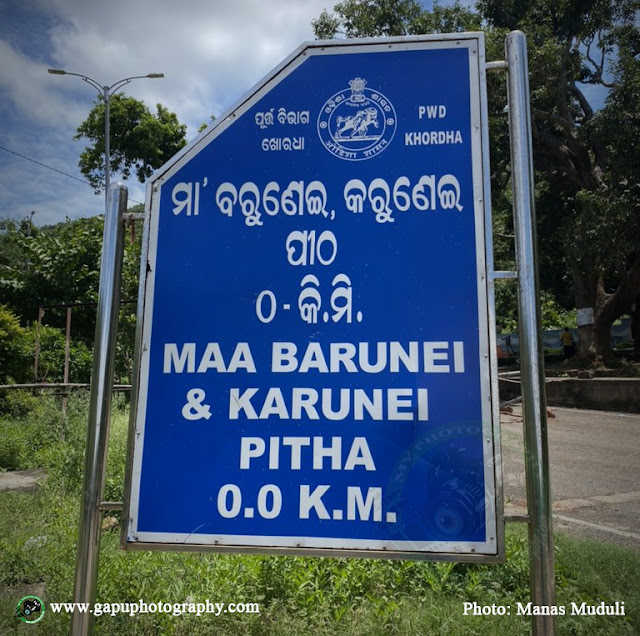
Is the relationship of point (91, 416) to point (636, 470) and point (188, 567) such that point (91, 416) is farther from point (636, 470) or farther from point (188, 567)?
A: point (636, 470)

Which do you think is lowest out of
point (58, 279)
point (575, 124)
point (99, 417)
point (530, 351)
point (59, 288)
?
point (99, 417)

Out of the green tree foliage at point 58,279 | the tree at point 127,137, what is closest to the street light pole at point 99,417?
the green tree foliage at point 58,279

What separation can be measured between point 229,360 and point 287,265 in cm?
33

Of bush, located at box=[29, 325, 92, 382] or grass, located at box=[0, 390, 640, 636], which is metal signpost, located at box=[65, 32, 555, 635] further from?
bush, located at box=[29, 325, 92, 382]

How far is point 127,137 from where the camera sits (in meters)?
25.3

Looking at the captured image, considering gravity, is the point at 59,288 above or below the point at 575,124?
below

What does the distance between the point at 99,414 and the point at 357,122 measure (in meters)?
1.17

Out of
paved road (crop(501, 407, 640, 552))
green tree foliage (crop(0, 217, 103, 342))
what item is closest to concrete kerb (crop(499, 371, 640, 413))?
paved road (crop(501, 407, 640, 552))

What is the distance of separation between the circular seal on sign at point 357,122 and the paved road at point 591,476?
11.2 ft

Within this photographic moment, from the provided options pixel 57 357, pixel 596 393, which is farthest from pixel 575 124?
pixel 57 357

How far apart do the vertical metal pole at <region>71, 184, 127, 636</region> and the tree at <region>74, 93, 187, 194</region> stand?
2498 centimetres

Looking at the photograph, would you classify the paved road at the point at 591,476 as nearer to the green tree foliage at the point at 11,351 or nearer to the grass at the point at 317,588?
the grass at the point at 317,588

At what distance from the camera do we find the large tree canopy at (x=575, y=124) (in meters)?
13.0

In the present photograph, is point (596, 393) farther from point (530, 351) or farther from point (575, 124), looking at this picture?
point (530, 351)
